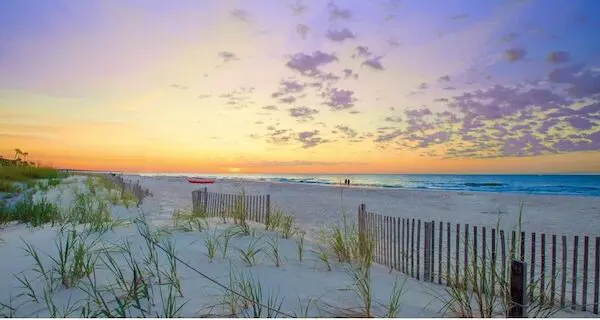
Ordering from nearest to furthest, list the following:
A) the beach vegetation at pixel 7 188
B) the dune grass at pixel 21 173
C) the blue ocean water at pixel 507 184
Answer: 1. the beach vegetation at pixel 7 188
2. the dune grass at pixel 21 173
3. the blue ocean water at pixel 507 184

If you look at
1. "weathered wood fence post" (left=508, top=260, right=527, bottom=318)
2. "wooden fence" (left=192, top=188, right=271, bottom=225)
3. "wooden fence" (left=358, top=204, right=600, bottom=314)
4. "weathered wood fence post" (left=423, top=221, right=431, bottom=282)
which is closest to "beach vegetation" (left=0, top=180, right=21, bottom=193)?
"wooden fence" (left=192, top=188, right=271, bottom=225)

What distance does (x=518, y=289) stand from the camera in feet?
12.6

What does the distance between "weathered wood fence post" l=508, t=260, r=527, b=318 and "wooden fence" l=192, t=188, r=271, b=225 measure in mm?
6033

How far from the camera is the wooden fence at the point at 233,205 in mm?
9758

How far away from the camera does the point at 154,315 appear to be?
13.0 feet

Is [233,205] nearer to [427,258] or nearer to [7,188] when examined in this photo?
[427,258]

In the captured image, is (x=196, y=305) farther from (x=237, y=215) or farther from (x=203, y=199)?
(x=203, y=199)

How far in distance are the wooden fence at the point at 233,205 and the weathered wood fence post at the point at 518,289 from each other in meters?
6.03

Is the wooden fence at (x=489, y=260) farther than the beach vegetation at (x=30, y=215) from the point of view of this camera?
No

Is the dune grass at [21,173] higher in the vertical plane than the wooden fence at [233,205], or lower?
higher

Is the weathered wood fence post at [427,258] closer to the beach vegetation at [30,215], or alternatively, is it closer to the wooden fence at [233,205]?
the wooden fence at [233,205]

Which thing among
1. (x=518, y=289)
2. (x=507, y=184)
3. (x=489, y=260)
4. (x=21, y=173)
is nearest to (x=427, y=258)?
(x=489, y=260)

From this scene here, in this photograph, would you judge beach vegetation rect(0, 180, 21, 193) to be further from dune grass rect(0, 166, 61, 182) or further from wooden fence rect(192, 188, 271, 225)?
wooden fence rect(192, 188, 271, 225)

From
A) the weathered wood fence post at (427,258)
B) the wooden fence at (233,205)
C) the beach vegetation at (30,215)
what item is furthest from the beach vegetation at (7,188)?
the weathered wood fence post at (427,258)
